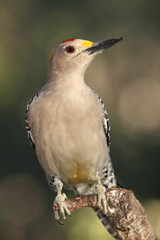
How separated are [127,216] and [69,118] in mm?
1548

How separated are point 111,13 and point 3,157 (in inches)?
218

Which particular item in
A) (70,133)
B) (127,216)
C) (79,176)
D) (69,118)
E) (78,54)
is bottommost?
(127,216)

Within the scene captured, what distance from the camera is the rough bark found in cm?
505

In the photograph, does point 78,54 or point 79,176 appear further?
point 79,176

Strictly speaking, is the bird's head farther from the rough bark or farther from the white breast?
the rough bark

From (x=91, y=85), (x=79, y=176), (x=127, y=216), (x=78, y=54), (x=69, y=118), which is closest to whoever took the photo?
(x=127, y=216)

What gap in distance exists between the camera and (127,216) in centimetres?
504

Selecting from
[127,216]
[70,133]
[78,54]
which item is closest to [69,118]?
[70,133]

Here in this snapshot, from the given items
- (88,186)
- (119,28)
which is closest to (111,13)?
(119,28)

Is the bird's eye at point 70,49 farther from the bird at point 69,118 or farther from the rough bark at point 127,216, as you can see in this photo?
the rough bark at point 127,216

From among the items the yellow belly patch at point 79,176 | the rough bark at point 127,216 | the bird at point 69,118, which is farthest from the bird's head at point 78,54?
the rough bark at point 127,216

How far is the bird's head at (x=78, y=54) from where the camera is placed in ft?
20.0

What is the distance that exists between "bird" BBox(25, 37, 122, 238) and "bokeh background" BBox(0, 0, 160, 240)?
13.0 feet

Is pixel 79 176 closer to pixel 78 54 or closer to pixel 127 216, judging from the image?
pixel 127 216
